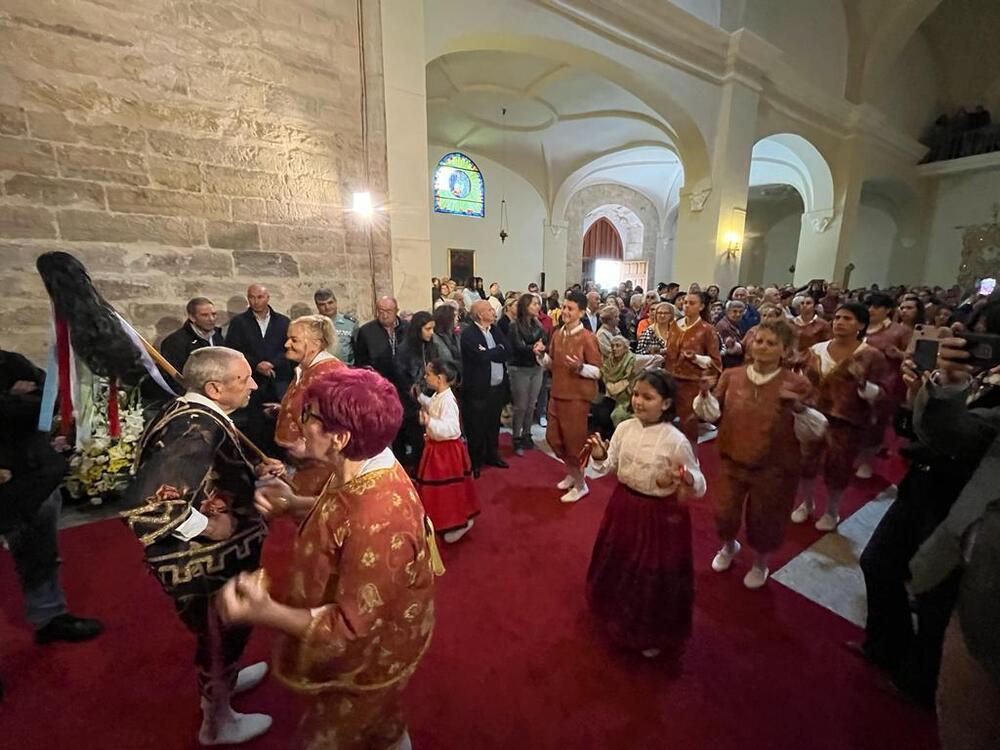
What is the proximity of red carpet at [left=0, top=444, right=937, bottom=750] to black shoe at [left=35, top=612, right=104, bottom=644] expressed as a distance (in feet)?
0.20

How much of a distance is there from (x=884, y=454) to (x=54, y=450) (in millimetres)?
7788

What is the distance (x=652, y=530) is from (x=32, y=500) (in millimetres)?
3150

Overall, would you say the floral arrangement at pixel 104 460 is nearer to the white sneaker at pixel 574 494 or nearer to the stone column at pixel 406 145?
the stone column at pixel 406 145

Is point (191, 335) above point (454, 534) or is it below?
above

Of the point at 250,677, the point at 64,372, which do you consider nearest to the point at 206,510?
the point at 64,372

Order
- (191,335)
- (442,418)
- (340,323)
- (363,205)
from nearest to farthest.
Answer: (442,418) < (191,335) < (340,323) < (363,205)

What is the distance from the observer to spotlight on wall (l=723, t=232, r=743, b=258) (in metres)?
9.70

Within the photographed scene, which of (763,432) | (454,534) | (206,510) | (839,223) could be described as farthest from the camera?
(839,223)

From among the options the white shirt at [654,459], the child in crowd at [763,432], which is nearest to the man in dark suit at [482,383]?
the child in crowd at [763,432]

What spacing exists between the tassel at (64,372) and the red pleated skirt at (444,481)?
2.02 metres

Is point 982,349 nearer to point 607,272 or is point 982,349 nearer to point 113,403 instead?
point 113,403

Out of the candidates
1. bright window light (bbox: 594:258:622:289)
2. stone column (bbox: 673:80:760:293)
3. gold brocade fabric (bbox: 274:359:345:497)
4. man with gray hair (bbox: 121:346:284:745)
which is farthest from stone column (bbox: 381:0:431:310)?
bright window light (bbox: 594:258:622:289)

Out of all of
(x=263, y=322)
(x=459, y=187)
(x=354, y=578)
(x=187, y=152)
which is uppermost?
Answer: (x=459, y=187)

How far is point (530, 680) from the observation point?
2250mm
